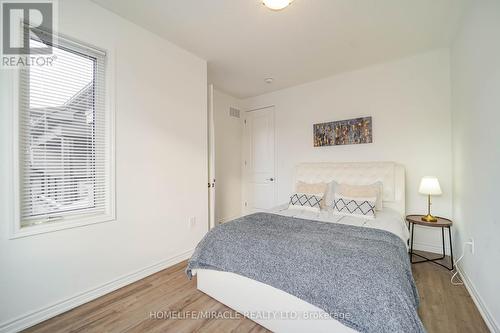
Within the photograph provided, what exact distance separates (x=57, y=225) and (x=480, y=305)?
3572 millimetres

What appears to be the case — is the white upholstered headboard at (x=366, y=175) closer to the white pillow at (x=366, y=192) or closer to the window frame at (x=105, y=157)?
the white pillow at (x=366, y=192)

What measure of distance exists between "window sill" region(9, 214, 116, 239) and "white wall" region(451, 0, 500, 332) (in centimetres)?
318

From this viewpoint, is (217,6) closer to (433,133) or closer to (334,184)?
(334,184)

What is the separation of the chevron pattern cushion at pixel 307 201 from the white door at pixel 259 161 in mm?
1333

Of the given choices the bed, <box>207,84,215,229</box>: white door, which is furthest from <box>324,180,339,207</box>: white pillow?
<box>207,84,215,229</box>: white door

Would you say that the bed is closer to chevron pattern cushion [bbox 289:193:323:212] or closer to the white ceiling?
chevron pattern cushion [bbox 289:193:323:212]

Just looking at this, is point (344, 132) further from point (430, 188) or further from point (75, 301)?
point (75, 301)

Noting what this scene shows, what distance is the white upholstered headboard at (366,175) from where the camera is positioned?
2979 millimetres

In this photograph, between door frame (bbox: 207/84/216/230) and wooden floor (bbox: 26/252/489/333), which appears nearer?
wooden floor (bbox: 26/252/489/333)

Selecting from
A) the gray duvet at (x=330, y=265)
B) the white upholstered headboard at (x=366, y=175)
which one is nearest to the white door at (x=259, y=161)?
the white upholstered headboard at (x=366, y=175)

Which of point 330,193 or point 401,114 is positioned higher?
point 401,114

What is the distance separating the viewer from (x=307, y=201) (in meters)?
2.93

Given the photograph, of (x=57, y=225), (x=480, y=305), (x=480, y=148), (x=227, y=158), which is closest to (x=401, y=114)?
(x=480, y=148)

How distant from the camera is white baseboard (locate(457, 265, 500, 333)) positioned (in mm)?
1521
